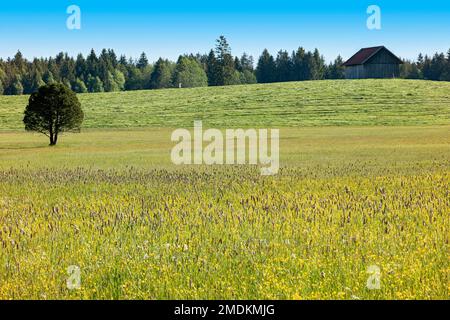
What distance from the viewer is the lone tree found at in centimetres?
4322

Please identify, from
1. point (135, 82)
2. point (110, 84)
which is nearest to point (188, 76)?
point (110, 84)

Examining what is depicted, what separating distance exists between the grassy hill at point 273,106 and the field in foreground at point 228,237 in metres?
49.0

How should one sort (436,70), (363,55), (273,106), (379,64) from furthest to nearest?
(436,70) < (363,55) < (379,64) < (273,106)

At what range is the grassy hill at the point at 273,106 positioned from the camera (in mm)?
67438

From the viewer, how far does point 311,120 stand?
66.8m

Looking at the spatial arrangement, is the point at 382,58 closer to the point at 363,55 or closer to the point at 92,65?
the point at 363,55

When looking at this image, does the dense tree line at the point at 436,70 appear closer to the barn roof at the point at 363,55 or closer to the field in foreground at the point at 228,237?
the barn roof at the point at 363,55

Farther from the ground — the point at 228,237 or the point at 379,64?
the point at 379,64

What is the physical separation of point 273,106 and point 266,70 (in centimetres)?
10366

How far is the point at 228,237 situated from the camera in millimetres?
9414

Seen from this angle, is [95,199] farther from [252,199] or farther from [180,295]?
[180,295]

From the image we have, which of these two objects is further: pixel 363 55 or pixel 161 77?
pixel 161 77
